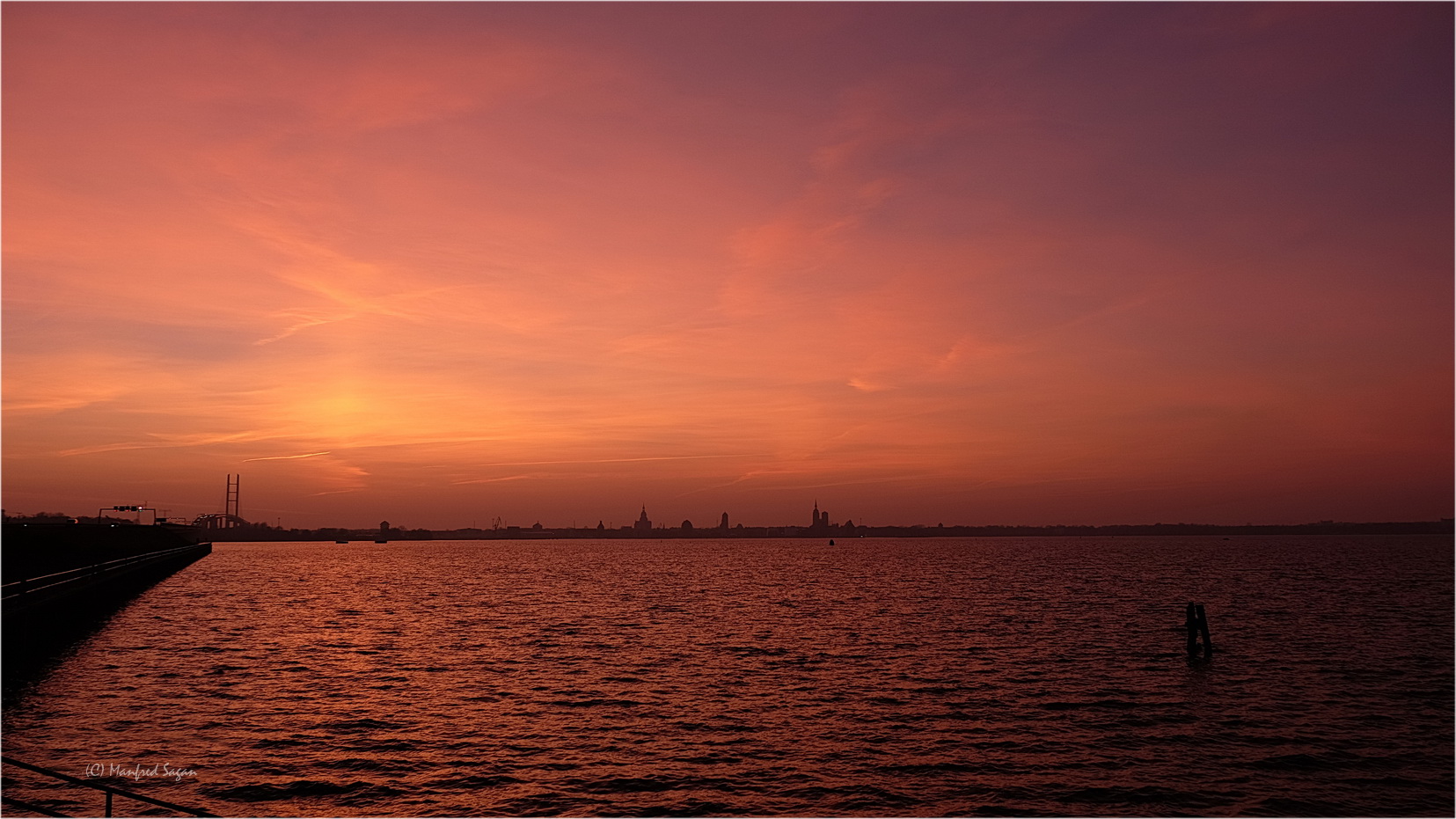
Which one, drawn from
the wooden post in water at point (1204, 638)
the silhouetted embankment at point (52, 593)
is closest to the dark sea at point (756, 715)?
the wooden post in water at point (1204, 638)

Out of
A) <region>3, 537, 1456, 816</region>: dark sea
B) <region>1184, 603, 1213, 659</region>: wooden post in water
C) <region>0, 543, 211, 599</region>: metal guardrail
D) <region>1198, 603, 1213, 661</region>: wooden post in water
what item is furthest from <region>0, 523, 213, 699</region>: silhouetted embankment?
<region>1198, 603, 1213, 661</region>: wooden post in water

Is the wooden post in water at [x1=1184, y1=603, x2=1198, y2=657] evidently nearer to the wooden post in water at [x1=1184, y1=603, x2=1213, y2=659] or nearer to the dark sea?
the wooden post in water at [x1=1184, y1=603, x2=1213, y2=659]

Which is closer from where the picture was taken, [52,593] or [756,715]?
[756,715]

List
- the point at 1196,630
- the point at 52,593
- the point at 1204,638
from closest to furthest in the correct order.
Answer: the point at 52,593 < the point at 1204,638 < the point at 1196,630

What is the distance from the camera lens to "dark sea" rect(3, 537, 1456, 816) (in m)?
25.2

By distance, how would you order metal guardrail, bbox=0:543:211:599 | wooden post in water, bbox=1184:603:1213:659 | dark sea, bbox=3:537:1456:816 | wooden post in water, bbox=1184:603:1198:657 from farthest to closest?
wooden post in water, bbox=1184:603:1198:657 < wooden post in water, bbox=1184:603:1213:659 < metal guardrail, bbox=0:543:211:599 < dark sea, bbox=3:537:1456:816

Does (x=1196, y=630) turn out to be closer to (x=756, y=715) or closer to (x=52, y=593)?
(x=756, y=715)

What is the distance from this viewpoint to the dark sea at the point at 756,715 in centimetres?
2523

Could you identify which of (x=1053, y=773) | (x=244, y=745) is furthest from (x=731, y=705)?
(x=244, y=745)

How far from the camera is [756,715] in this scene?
34906 mm

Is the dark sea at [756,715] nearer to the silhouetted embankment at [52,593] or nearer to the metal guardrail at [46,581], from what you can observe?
the silhouetted embankment at [52,593]

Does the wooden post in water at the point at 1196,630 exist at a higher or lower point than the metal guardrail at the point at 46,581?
lower

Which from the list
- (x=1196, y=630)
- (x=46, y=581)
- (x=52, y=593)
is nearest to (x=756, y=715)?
(x=1196, y=630)

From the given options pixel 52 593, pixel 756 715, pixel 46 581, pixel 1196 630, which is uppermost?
pixel 46 581
